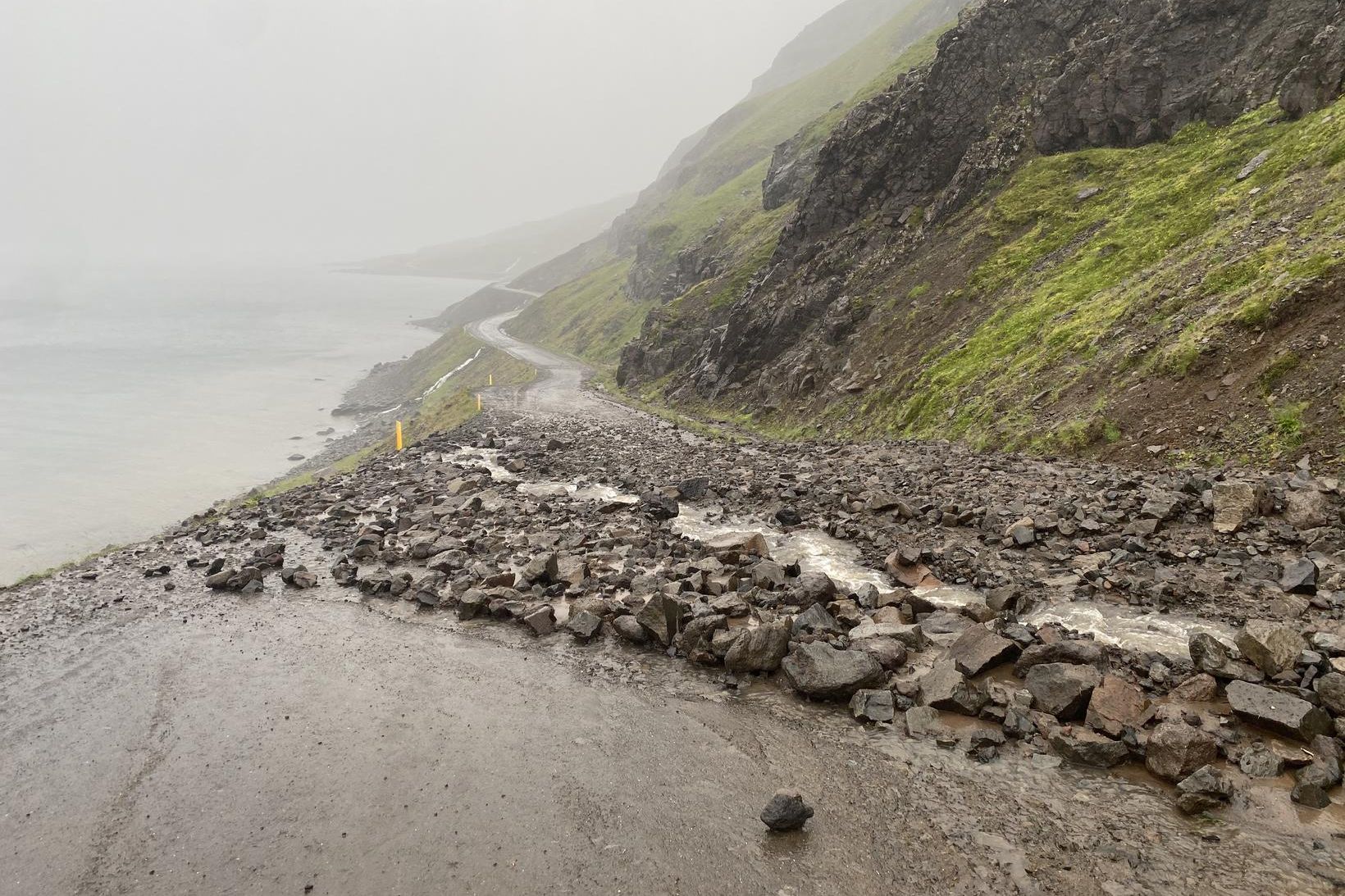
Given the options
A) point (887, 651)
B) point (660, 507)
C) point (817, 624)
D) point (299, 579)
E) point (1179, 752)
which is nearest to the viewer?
point (1179, 752)

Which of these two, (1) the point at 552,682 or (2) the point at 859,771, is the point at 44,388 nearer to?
(1) the point at 552,682

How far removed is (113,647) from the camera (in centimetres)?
1636

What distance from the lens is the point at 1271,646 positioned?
31.0 feet

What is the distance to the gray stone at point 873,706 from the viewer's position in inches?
416

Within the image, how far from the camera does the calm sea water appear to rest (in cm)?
4300

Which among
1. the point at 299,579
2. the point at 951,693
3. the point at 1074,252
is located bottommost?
the point at 1074,252

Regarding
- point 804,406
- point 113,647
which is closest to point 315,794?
point 113,647

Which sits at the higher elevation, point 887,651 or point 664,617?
point 664,617

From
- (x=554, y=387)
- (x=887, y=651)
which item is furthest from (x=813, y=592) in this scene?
(x=554, y=387)

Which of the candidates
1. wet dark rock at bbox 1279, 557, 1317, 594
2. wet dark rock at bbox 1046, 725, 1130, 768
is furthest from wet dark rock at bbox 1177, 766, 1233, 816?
wet dark rock at bbox 1279, 557, 1317, 594

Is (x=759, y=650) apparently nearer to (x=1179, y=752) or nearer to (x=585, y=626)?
(x=585, y=626)

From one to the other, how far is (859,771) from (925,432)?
2048 centimetres

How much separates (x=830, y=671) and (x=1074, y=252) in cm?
2929

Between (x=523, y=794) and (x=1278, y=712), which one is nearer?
(x=1278, y=712)
